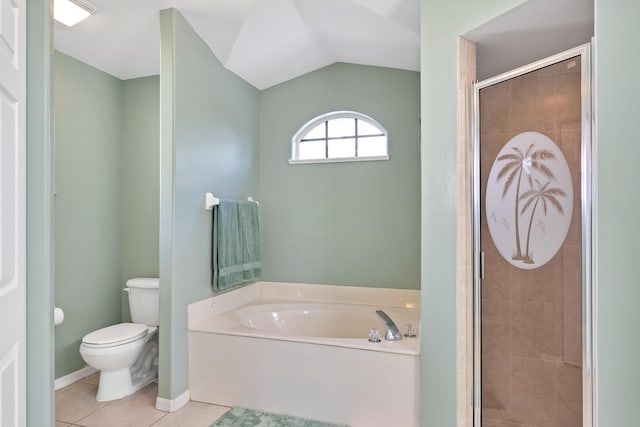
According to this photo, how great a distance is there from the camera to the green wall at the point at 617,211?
4.53 ft

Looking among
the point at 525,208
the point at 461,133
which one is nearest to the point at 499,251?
the point at 525,208

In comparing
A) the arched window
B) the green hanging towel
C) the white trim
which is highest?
the arched window

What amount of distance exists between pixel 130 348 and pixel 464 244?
87.4 inches

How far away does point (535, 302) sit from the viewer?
203 cm

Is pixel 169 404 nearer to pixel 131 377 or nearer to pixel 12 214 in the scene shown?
pixel 131 377

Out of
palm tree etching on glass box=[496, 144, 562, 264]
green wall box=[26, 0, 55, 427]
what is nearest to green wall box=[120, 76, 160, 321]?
green wall box=[26, 0, 55, 427]

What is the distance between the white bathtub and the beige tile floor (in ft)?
0.53

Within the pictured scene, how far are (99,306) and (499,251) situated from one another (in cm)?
300

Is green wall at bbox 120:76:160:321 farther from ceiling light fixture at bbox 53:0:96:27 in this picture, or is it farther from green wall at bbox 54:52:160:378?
ceiling light fixture at bbox 53:0:96:27

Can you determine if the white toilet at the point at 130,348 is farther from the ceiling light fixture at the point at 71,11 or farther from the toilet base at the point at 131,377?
the ceiling light fixture at the point at 71,11

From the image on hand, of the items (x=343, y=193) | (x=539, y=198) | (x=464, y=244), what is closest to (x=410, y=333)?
(x=464, y=244)

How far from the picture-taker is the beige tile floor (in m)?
2.55

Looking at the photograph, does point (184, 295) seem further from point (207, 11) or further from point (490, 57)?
point (490, 57)

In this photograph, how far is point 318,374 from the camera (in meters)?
2.57
